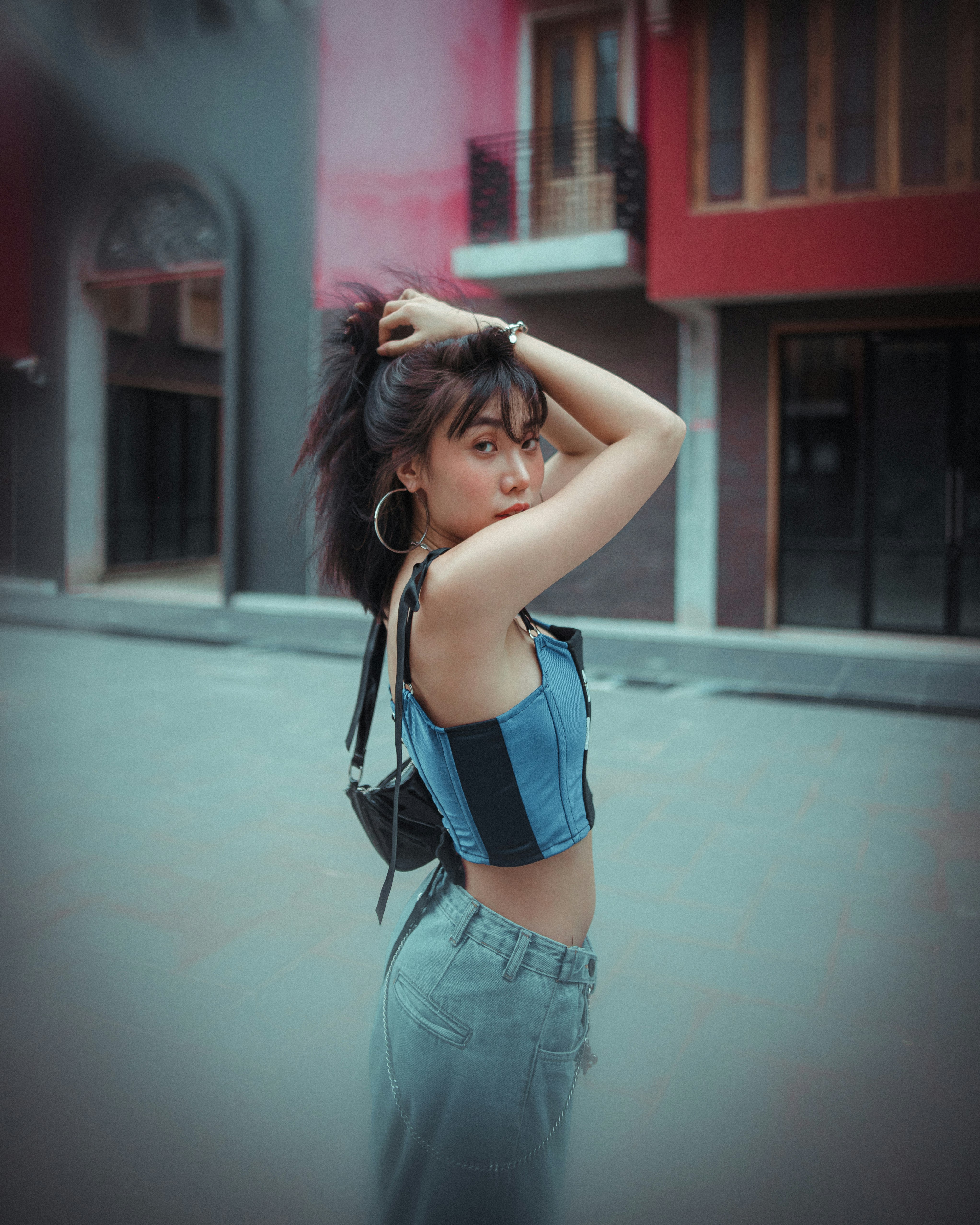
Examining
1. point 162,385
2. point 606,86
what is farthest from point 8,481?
point 606,86

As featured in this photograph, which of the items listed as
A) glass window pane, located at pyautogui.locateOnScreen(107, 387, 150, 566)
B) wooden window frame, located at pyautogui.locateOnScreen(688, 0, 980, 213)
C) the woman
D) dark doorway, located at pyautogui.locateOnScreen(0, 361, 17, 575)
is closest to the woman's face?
the woman

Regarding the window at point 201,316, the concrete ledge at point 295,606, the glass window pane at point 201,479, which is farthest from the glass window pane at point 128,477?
the concrete ledge at point 295,606

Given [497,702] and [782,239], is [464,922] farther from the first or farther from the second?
[782,239]

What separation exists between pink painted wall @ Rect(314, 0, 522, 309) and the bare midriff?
9.82 meters

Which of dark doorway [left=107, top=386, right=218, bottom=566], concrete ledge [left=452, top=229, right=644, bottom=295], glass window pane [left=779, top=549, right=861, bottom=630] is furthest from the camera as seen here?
dark doorway [left=107, top=386, right=218, bottom=566]

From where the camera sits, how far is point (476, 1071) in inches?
49.8

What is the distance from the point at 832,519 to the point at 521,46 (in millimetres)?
5804

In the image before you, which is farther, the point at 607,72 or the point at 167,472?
the point at 167,472

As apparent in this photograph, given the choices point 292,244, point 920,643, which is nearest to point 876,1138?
point 920,643

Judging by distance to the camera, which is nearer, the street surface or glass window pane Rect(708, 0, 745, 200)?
the street surface

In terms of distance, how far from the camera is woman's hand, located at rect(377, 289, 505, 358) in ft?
4.04

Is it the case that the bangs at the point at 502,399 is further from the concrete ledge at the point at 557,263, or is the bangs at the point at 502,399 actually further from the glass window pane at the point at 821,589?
the glass window pane at the point at 821,589

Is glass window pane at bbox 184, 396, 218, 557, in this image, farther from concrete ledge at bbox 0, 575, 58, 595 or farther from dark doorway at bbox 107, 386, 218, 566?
concrete ledge at bbox 0, 575, 58, 595

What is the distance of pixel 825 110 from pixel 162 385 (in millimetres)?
11026
